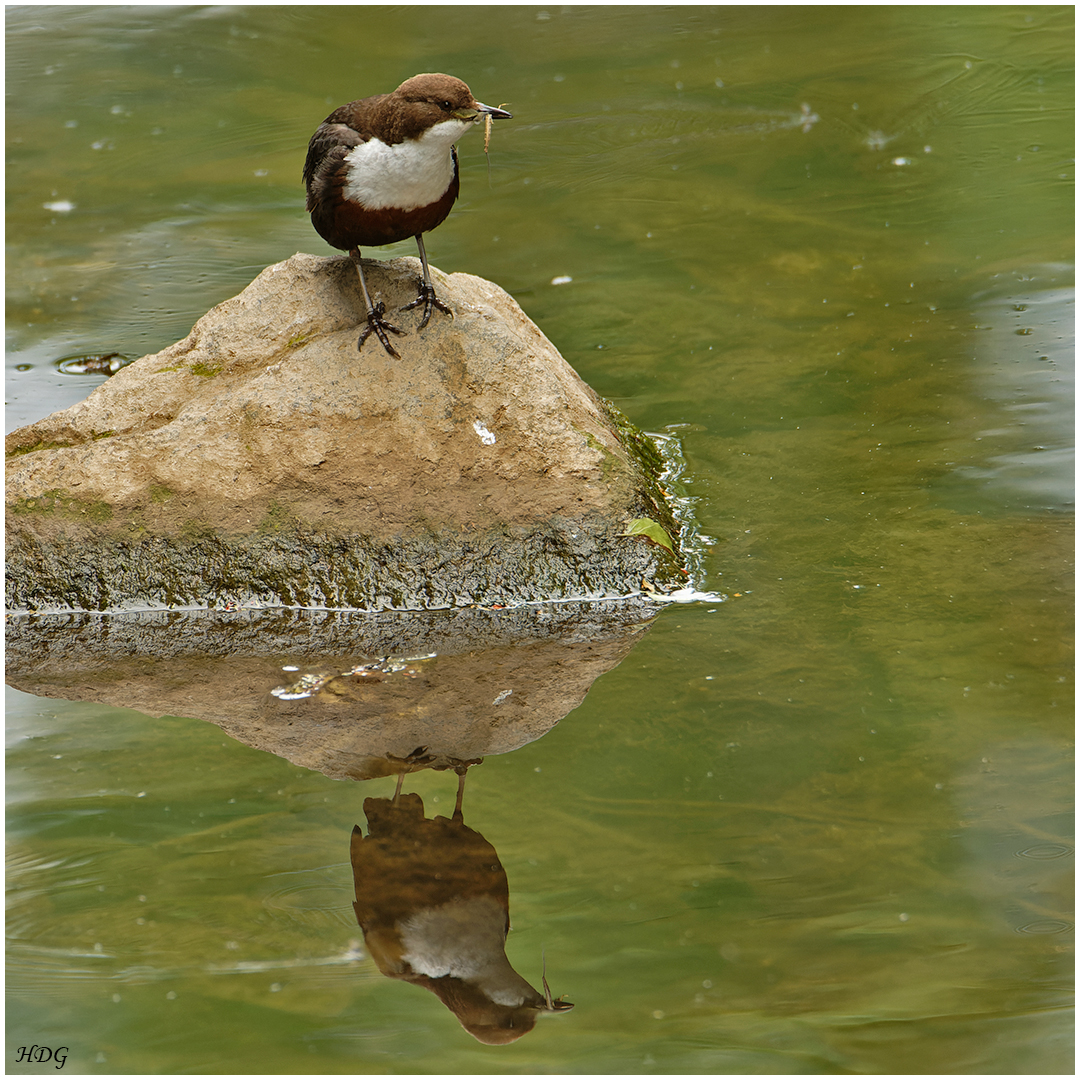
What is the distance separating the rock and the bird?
45cm

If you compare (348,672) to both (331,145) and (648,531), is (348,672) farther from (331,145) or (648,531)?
(331,145)

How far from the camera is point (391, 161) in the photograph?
143 inches

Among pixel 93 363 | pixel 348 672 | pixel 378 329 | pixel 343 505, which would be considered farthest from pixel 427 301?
pixel 93 363

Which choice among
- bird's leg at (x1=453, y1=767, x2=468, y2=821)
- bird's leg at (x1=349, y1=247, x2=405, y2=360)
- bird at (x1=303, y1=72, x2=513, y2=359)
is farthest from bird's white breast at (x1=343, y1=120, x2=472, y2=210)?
bird's leg at (x1=453, y1=767, x2=468, y2=821)

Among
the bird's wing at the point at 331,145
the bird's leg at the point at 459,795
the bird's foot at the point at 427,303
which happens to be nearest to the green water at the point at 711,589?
the bird's leg at the point at 459,795

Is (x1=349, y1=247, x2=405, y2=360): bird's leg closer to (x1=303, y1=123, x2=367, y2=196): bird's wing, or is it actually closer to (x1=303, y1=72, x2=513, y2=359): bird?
(x1=303, y1=72, x2=513, y2=359): bird

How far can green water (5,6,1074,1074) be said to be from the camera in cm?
247

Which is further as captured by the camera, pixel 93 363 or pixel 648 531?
pixel 93 363

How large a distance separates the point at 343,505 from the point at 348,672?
0.62 meters

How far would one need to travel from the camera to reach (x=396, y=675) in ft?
11.8

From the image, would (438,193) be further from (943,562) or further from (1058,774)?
(1058,774)

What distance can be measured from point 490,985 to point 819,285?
13.7 ft

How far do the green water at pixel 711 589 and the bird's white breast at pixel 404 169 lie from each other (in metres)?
1.47

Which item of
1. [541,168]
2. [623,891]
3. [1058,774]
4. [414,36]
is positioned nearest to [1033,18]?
[541,168]
